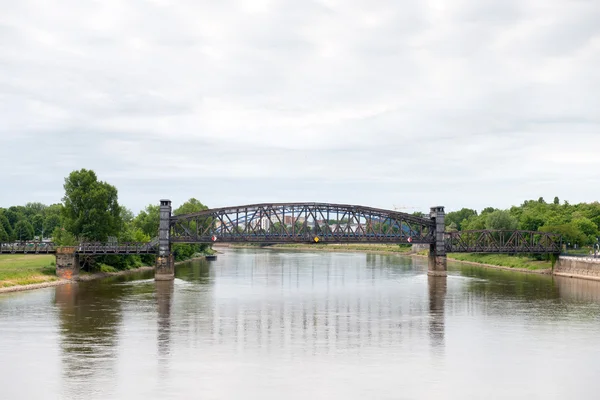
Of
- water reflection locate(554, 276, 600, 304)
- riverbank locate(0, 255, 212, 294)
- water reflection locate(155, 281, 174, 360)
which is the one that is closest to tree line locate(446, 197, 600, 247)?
water reflection locate(554, 276, 600, 304)

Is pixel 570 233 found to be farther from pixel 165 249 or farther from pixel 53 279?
pixel 53 279

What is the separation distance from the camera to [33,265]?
343 ft

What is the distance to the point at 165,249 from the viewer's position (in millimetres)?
114375

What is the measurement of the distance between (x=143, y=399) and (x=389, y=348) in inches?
820

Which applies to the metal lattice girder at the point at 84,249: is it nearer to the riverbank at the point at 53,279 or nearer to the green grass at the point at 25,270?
the green grass at the point at 25,270

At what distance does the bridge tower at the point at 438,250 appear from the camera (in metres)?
123

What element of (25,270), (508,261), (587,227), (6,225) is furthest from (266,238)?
(6,225)

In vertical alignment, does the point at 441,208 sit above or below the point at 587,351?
above

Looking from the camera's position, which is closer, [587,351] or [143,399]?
[143,399]

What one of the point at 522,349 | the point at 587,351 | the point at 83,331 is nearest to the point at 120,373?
the point at 83,331

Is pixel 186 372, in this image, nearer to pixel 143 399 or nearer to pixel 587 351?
pixel 143 399

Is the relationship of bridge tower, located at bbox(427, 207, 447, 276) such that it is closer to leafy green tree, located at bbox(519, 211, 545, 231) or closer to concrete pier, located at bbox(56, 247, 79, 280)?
leafy green tree, located at bbox(519, 211, 545, 231)

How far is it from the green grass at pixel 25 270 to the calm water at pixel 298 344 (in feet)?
15.5

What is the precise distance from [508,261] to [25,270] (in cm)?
9717
